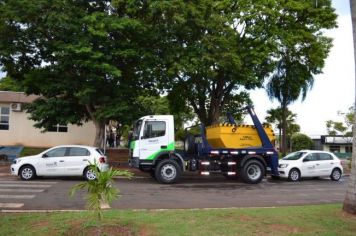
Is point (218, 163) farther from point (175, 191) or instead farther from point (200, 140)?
point (175, 191)

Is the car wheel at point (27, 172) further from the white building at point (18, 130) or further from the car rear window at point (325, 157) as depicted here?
the white building at point (18, 130)

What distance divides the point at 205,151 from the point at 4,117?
19866 mm

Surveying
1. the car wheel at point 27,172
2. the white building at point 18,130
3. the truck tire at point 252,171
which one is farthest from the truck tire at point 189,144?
the white building at point 18,130

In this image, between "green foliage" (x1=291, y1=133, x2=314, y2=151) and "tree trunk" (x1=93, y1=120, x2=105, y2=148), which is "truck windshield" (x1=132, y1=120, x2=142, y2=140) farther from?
"green foliage" (x1=291, y1=133, x2=314, y2=151)

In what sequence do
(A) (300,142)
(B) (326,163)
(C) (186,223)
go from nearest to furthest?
(C) (186,223) < (B) (326,163) < (A) (300,142)

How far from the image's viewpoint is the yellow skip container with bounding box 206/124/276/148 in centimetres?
2077

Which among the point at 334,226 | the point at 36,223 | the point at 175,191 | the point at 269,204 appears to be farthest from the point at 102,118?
the point at 334,226

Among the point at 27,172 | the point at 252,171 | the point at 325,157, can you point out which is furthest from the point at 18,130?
the point at 325,157

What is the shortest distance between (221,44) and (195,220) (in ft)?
52.3

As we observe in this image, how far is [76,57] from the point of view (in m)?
21.6

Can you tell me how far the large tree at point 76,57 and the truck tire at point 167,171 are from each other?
14.0 ft

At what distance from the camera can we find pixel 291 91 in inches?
1297

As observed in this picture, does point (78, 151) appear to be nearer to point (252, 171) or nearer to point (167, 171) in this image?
point (167, 171)

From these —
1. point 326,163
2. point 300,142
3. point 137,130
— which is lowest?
point 326,163
